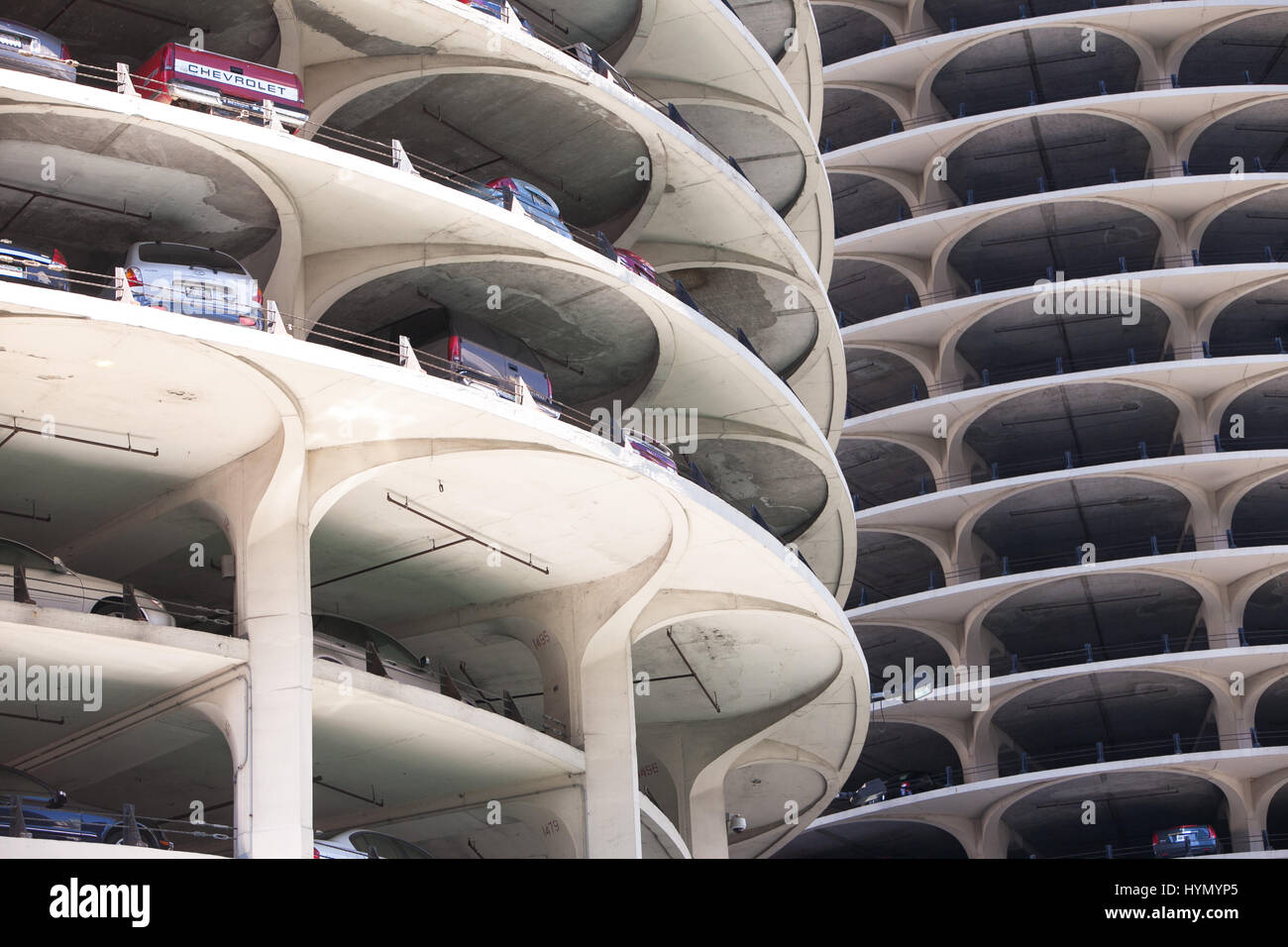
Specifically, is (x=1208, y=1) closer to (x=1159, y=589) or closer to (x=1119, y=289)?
(x=1119, y=289)

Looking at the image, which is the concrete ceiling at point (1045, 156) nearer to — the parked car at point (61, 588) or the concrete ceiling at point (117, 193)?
the concrete ceiling at point (117, 193)

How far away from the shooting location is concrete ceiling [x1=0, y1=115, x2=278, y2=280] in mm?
23344

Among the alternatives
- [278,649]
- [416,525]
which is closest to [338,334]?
[416,525]

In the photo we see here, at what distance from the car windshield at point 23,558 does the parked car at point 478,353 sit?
229 inches

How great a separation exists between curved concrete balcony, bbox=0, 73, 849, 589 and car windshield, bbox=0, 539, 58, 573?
15.2 feet

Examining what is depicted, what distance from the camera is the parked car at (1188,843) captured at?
45.0m

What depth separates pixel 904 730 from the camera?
52969mm

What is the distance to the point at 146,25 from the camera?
2709 centimetres

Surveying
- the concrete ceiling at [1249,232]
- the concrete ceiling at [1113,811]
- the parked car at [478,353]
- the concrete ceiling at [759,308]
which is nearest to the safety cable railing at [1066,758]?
the concrete ceiling at [1113,811]

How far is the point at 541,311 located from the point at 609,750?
710 centimetres

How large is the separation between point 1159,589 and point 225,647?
1393 inches

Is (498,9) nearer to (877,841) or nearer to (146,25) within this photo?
(146,25)

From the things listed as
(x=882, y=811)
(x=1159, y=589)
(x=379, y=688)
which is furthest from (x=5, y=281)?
(x=1159, y=589)

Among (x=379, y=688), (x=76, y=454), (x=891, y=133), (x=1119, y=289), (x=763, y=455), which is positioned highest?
(x=891, y=133)
